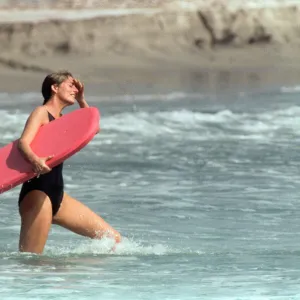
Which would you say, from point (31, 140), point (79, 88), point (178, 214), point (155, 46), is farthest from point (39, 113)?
point (155, 46)

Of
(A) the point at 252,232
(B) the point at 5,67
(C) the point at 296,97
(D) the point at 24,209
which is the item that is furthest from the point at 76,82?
(B) the point at 5,67

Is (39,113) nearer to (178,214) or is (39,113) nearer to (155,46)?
(178,214)

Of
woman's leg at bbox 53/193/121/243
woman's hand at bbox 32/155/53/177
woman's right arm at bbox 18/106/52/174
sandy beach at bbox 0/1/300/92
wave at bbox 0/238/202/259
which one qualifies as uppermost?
sandy beach at bbox 0/1/300/92

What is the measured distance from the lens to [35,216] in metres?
7.63

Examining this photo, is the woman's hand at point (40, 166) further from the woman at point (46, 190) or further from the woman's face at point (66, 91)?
the woman's face at point (66, 91)

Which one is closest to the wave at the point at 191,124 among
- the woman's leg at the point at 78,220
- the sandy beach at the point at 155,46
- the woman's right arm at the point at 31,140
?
the sandy beach at the point at 155,46

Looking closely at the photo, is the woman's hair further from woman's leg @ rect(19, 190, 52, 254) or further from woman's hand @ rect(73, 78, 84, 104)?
woman's leg @ rect(19, 190, 52, 254)

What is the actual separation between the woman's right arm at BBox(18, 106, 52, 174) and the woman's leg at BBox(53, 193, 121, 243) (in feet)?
1.60

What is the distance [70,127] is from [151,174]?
15.5 ft

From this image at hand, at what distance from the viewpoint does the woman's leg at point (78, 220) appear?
309 inches

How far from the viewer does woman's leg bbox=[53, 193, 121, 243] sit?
25.7 feet

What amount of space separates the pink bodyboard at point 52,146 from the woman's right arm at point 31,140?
Answer: 0.21ft

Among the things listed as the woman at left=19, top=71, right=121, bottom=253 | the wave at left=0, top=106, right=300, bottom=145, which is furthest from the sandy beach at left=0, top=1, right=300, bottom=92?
the woman at left=19, top=71, right=121, bottom=253

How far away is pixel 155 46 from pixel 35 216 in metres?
22.1
